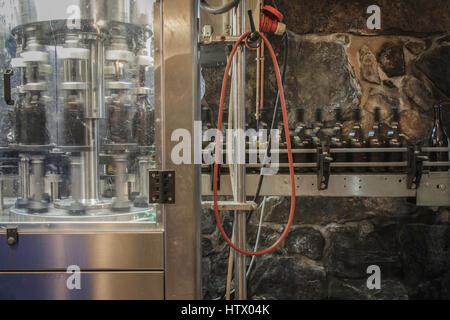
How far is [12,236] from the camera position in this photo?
96cm

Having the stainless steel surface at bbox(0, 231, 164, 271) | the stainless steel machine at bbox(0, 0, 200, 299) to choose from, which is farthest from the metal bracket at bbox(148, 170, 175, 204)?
the stainless steel surface at bbox(0, 231, 164, 271)

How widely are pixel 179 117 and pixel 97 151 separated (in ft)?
0.98

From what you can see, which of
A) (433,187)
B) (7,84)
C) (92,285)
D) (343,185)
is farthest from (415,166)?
(7,84)

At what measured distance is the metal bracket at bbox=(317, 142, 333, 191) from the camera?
1.19 metres

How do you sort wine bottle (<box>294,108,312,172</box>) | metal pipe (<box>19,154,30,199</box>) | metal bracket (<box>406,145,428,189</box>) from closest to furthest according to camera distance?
1. metal pipe (<box>19,154,30,199</box>)
2. metal bracket (<box>406,145,428,189</box>)
3. wine bottle (<box>294,108,312,172</box>)

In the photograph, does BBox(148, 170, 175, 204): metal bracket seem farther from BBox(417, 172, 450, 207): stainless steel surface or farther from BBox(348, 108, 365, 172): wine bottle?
BBox(417, 172, 450, 207): stainless steel surface

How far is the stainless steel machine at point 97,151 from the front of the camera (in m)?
0.94

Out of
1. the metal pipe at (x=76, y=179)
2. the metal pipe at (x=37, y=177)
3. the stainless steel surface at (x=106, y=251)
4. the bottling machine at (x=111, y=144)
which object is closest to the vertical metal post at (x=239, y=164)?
the bottling machine at (x=111, y=144)

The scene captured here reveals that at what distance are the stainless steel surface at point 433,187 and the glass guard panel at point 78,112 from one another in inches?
38.1

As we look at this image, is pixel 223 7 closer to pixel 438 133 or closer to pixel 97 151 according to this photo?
pixel 97 151

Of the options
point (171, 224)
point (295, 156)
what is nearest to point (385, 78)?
point (295, 156)

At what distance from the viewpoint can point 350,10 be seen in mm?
1693

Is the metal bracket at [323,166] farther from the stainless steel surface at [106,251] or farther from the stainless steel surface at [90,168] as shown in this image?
the stainless steel surface at [90,168]
